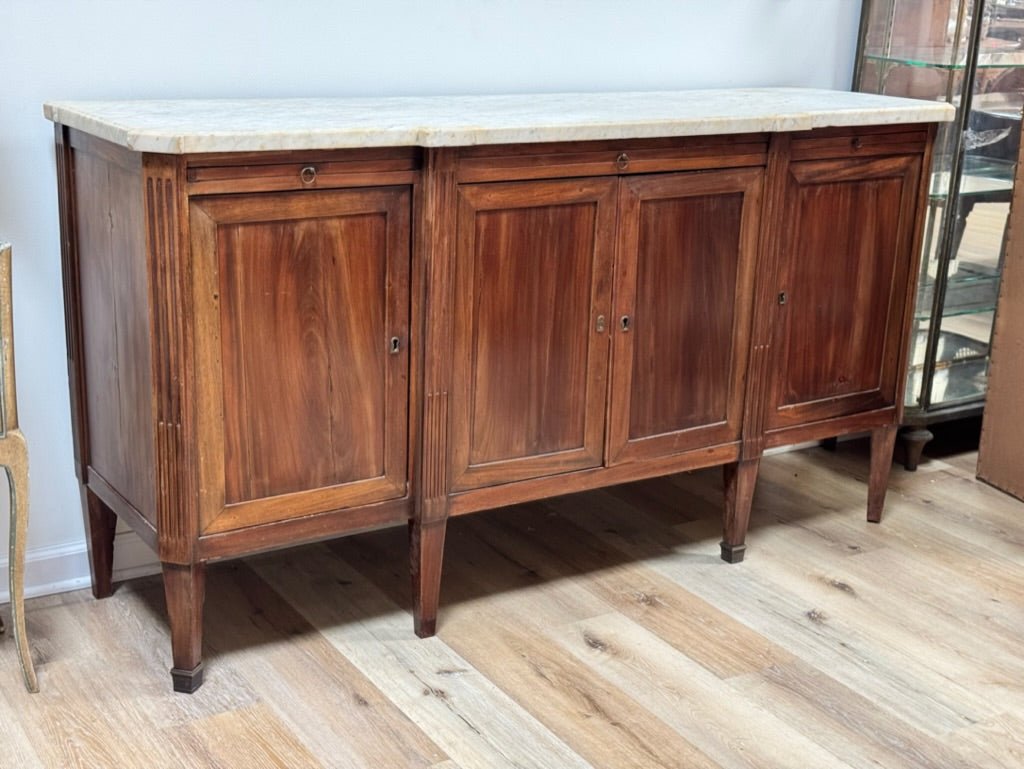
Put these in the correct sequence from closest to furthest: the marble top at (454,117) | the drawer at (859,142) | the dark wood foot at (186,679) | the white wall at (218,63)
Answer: the marble top at (454,117) → the dark wood foot at (186,679) → the white wall at (218,63) → the drawer at (859,142)

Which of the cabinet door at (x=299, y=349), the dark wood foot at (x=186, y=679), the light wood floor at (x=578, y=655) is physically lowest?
the light wood floor at (x=578, y=655)

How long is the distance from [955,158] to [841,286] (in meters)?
0.62

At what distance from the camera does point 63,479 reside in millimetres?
2449

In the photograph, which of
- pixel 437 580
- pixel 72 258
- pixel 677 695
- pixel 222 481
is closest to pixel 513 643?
pixel 437 580

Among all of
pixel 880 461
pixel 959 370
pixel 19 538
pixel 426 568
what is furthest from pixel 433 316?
pixel 959 370

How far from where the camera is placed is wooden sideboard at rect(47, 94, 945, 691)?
78.6 inches

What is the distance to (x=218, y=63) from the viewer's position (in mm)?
2375

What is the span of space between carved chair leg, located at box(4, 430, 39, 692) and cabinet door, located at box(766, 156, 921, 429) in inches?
57.6

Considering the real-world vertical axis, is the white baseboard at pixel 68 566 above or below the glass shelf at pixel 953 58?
below

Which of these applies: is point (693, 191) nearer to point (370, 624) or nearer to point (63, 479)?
point (370, 624)

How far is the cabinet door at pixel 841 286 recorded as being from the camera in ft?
8.47

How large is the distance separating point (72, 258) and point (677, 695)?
131 centimetres

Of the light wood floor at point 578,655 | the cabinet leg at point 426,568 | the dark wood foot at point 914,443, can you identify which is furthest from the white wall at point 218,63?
the dark wood foot at point 914,443

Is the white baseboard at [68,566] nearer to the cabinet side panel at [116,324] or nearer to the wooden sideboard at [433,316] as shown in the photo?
the wooden sideboard at [433,316]
